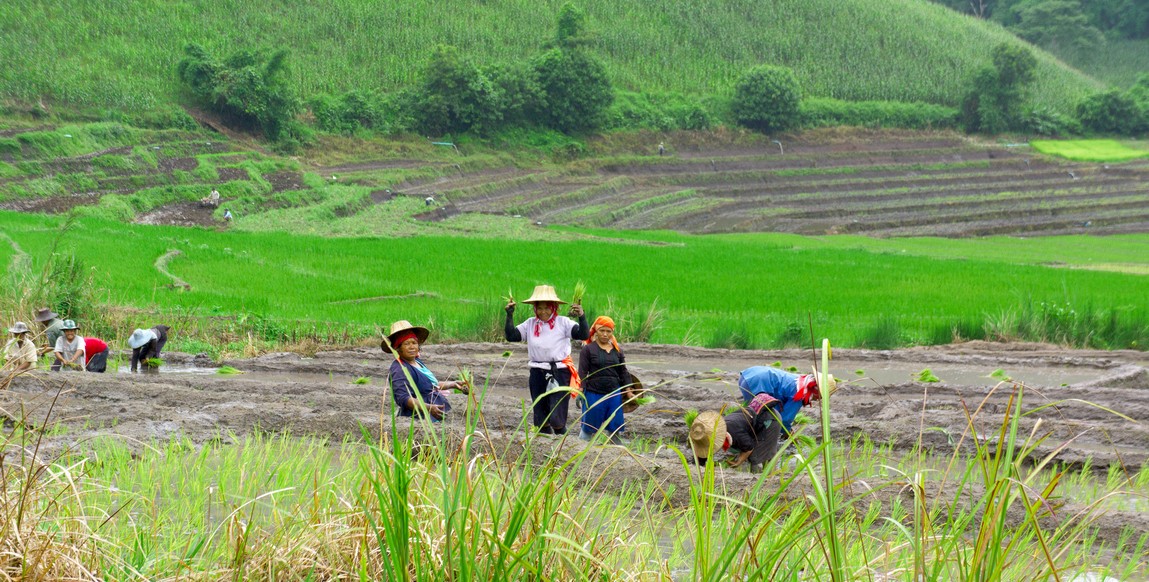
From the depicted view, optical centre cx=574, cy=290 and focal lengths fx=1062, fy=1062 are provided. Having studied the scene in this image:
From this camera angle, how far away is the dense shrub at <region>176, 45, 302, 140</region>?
40938 mm

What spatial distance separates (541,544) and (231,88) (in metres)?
41.0

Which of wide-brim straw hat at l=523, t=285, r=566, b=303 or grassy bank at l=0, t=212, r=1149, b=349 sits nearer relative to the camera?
wide-brim straw hat at l=523, t=285, r=566, b=303

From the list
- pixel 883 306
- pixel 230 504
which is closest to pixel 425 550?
pixel 230 504

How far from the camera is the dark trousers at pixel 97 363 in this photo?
1066 centimetres

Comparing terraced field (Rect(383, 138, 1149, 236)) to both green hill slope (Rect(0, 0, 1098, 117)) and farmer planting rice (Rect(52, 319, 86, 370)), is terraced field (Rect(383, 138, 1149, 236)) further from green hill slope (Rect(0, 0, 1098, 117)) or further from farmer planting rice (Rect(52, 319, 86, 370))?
farmer planting rice (Rect(52, 319, 86, 370))

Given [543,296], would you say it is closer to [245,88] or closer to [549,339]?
[549,339]

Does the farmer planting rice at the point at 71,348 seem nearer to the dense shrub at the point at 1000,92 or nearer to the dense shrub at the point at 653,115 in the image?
the dense shrub at the point at 653,115

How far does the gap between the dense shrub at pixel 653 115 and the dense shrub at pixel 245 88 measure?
15801mm

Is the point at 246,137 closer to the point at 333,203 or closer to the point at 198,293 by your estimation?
the point at 333,203

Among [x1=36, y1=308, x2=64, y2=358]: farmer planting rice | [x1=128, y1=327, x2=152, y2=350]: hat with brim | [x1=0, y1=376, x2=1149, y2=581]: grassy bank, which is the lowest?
[x1=128, y1=327, x2=152, y2=350]: hat with brim

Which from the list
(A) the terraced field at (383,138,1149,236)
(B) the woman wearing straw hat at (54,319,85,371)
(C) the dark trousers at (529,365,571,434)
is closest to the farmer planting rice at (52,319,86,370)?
(B) the woman wearing straw hat at (54,319,85,371)

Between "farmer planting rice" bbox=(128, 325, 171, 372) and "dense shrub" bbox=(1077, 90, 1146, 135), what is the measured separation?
60014mm

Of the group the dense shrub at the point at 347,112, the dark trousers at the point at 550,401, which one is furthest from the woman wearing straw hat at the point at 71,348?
the dense shrub at the point at 347,112

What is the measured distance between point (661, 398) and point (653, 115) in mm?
44690
